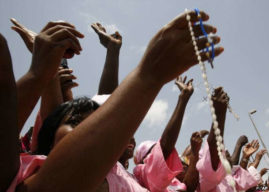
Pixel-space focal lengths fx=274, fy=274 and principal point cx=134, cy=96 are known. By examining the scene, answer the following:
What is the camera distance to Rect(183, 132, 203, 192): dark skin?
2645mm

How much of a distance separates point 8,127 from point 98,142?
29cm

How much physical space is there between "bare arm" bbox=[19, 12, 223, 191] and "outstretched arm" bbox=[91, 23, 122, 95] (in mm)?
1674

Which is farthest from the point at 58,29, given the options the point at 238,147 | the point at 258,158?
the point at 258,158

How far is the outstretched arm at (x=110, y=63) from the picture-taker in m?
2.51

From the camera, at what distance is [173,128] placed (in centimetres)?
209

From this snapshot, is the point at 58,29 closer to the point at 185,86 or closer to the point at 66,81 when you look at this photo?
the point at 66,81

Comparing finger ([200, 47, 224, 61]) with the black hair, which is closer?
finger ([200, 47, 224, 61])

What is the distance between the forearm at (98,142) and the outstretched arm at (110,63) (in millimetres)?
1702

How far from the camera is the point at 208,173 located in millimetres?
2377

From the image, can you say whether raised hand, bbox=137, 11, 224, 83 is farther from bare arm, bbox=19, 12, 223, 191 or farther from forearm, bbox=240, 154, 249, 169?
forearm, bbox=240, 154, 249, 169

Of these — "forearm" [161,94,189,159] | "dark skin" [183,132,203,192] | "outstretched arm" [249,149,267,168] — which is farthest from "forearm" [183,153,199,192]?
"outstretched arm" [249,149,267,168]

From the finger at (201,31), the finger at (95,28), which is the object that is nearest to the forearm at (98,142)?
the finger at (201,31)

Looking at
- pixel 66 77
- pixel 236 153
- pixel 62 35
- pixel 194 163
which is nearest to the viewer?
pixel 62 35

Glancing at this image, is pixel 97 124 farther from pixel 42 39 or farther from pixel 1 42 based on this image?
pixel 42 39
